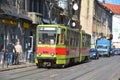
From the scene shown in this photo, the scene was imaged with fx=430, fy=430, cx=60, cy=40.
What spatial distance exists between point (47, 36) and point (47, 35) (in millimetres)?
98

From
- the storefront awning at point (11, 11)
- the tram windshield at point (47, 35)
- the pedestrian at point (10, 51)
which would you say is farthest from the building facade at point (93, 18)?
the tram windshield at point (47, 35)

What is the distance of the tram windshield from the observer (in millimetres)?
32500

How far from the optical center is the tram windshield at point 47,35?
3250cm

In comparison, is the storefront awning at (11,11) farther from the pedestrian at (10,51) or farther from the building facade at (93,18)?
the building facade at (93,18)

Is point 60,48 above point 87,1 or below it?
below

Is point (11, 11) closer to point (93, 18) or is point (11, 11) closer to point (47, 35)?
point (47, 35)

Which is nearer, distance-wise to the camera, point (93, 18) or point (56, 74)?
point (56, 74)

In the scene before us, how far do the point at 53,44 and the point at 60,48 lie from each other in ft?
2.66

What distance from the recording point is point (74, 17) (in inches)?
3145

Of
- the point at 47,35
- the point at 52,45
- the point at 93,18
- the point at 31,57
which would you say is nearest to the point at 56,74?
the point at 52,45

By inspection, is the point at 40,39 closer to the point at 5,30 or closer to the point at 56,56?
the point at 56,56

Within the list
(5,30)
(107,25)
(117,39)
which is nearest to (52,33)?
(5,30)

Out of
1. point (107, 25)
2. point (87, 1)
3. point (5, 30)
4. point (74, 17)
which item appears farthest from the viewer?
point (107, 25)

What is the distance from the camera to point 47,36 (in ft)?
108
